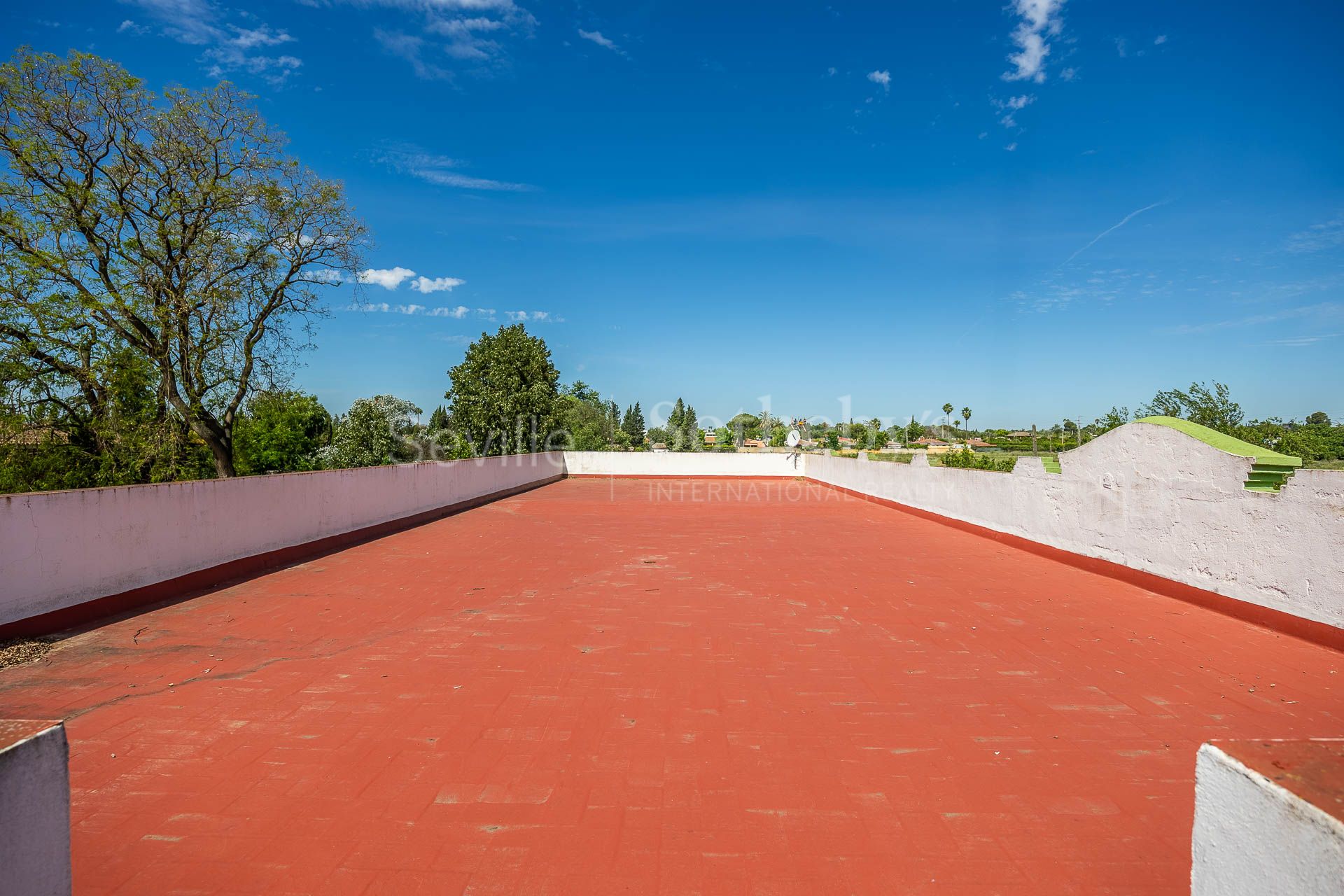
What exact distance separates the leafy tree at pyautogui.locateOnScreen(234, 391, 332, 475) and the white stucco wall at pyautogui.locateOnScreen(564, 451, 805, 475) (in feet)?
36.9

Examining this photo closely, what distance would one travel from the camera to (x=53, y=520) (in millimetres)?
5113

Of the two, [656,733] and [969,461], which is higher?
[969,461]

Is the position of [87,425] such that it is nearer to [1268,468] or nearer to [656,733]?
[656,733]

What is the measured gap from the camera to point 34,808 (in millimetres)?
1518

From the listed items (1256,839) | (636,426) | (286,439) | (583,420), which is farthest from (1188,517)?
(636,426)

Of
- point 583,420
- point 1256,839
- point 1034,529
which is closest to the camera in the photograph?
point 1256,839

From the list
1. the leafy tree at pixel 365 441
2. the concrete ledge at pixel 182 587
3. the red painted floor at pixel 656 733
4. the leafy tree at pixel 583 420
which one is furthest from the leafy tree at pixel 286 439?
the red painted floor at pixel 656 733

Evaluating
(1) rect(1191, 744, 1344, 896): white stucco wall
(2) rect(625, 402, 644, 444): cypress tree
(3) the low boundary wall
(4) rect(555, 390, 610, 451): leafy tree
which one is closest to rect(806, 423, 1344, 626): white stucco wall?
(3) the low boundary wall

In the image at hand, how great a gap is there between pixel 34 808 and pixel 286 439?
35.2 metres

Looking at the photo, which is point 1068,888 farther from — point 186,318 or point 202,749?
point 186,318

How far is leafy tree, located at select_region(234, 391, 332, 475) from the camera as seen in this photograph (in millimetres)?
23000

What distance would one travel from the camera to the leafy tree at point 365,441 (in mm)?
29922

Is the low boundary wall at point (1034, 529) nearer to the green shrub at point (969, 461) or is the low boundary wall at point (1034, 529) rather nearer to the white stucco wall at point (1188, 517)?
the white stucco wall at point (1188, 517)

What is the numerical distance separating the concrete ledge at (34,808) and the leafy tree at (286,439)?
75.9 feet
